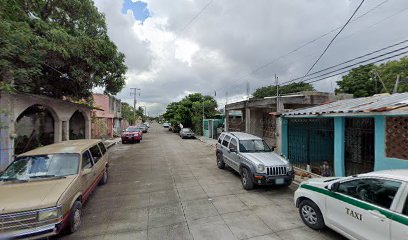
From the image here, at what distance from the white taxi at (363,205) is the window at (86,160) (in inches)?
216

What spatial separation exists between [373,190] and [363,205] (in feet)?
1.02

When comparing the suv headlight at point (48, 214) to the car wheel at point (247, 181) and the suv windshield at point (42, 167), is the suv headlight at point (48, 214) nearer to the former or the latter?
the suv windshield at point (42, 167)

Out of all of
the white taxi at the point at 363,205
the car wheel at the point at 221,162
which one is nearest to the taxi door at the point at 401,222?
the white taxi at the point at 363,205

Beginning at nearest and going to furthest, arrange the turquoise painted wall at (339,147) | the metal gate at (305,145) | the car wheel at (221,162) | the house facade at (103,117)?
the turquoise painted wall at (339,147) < the car wheel at (221,162) < the metal gate at (305,145) < the house facade at (103,117)

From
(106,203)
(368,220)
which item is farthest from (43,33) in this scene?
(368,220)

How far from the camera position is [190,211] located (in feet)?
17.7

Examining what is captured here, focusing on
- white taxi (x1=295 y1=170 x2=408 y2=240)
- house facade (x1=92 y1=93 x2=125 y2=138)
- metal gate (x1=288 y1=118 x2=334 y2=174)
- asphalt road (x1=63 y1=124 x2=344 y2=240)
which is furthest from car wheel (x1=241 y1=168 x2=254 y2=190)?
house facade (x1=92 y1=93 x2=125 y2=138)

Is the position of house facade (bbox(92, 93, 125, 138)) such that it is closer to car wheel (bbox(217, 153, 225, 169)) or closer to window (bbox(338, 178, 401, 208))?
car wheel (bbox(217, 153, 225, 169))

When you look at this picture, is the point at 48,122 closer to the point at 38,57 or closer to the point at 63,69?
the point at 63,69

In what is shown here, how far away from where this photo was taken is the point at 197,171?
382 inches

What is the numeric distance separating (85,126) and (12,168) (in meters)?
14.0

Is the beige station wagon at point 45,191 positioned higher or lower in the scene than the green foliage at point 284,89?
lower

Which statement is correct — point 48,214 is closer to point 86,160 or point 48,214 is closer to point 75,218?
point 75,218

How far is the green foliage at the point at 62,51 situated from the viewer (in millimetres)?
7766
